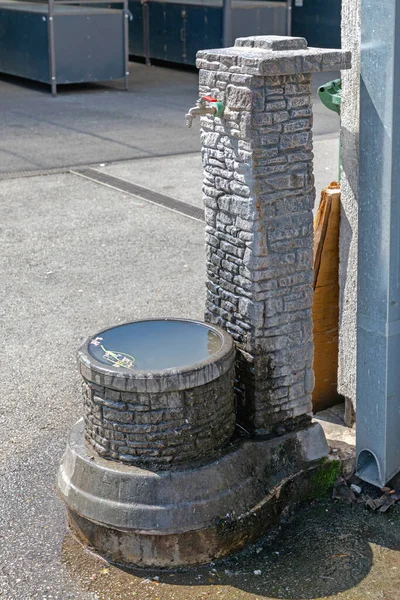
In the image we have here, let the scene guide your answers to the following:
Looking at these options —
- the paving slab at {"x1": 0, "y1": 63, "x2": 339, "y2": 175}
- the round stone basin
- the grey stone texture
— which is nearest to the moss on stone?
the grey stone texture

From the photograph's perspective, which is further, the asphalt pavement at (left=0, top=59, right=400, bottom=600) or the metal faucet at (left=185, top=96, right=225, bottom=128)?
the metal faucet at (left=185, top=96, right=225, bottom=128)

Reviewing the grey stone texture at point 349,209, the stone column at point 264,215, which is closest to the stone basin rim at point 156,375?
the stone column at point 264,215

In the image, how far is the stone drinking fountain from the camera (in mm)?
4312

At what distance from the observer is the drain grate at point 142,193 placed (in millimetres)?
9906

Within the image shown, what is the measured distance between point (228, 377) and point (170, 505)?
0.68m

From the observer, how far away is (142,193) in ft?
34.6

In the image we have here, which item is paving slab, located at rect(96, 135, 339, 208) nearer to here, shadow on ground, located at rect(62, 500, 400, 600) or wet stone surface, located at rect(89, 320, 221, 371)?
wet stone surface, located at rect(89, 320, 221, 371)

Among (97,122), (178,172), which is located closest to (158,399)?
(178,172)

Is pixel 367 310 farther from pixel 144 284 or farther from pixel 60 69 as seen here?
pixel 60 69

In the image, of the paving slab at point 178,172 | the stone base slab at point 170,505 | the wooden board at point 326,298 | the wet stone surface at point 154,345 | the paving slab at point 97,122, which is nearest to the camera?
the stone base slab at point 170,505

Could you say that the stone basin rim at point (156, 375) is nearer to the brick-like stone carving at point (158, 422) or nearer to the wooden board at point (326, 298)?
the brick-like stone carving at point (158, 422)

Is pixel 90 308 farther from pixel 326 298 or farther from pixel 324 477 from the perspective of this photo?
pixel 324 477

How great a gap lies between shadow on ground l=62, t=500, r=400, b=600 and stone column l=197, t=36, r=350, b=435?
0.59 metres

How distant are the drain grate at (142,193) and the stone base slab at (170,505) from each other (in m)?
5.33
